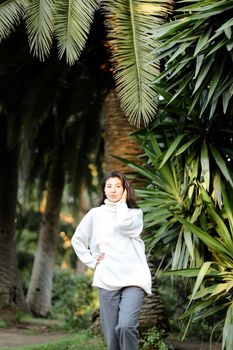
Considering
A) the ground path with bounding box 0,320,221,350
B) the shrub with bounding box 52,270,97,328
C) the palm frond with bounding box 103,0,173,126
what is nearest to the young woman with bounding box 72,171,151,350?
the palm frond with bounding box 103,0,173,126

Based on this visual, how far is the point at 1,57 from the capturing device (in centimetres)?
990

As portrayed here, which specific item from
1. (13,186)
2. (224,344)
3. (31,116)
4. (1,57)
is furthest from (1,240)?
(224,344)

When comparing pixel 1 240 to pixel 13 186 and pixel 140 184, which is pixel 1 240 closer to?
pixel 13 186

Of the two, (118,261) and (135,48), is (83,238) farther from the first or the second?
(135,48)

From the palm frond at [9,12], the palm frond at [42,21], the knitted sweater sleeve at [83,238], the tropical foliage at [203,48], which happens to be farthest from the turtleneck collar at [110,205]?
the palm frond at [9,12]

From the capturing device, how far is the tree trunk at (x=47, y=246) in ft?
43.9

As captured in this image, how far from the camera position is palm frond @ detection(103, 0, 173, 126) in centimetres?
690

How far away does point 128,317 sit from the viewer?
467 cm

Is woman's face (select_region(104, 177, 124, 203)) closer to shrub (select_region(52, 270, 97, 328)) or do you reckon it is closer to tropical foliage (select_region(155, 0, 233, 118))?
tropical foliage (select_region(155, 0, 233, 118))

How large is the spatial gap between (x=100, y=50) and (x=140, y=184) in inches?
95.8

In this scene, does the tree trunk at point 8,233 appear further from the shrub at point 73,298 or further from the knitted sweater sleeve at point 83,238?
the knitted sweater sleeve at point 83,238

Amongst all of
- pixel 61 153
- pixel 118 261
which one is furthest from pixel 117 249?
pixel 61 153

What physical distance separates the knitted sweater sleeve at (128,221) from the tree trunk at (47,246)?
864cm

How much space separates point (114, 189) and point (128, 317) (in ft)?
3.38
